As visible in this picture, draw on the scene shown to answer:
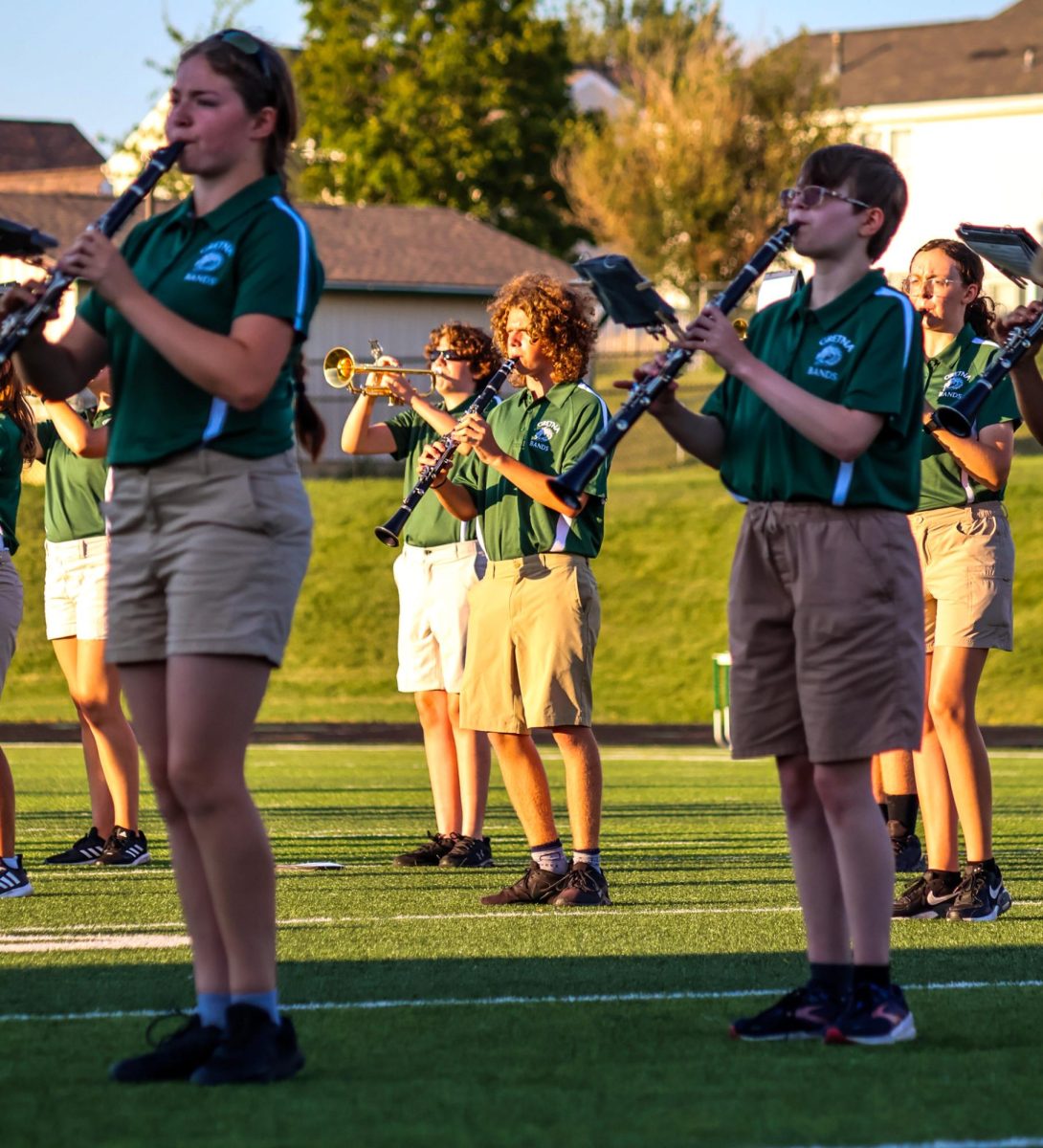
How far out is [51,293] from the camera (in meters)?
4.57

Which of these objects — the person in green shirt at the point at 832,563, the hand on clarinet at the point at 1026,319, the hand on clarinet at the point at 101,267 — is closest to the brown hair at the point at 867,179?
the person in green shirt at the point at 832,563

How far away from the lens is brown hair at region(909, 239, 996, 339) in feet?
25.3

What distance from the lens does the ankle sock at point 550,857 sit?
310 inches

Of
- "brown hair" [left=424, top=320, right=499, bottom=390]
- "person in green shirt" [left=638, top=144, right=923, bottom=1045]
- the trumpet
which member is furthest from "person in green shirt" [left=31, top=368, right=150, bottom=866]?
"person in green shirt" [left=638, top=144, right=923, bottom=1045]

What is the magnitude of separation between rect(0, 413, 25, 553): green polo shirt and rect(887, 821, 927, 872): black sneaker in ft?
12.7

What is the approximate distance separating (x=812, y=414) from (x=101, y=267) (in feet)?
5.46

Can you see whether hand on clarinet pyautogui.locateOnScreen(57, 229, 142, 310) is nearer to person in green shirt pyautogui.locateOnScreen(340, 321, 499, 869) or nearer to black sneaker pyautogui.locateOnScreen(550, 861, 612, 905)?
black sneaker pyautogui.locateOnScreen(550, 861, 612, 905)

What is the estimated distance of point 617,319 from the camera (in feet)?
17.9

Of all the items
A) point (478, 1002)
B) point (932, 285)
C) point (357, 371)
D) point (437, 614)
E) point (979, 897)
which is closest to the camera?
point (478, 1002)

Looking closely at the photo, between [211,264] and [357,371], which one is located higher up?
[211,264]

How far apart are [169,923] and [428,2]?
47.2m

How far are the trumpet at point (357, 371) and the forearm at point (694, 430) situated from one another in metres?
4.03

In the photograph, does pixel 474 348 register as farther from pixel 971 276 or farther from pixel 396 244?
pixel 396 244

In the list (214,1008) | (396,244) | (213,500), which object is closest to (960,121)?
(396,244)
